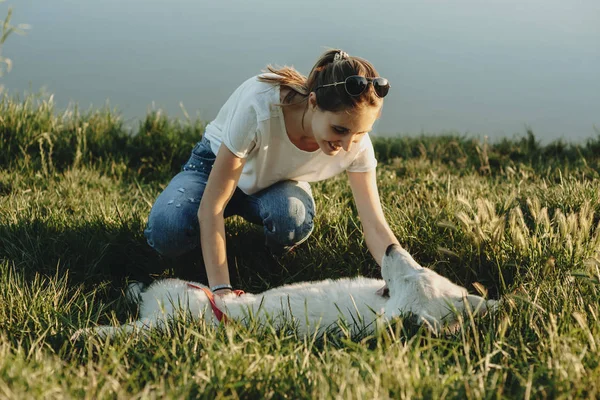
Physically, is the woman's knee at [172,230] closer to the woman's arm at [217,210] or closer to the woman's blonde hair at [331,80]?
the woman's arm at [217,210]

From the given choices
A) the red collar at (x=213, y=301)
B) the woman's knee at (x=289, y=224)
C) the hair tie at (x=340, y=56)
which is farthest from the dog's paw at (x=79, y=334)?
the hair tie at (x=340, y=56)

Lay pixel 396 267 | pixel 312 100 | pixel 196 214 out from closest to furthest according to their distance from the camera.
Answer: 1. pixel 396 267
2. pixel 312 100
3. pixel 196 214

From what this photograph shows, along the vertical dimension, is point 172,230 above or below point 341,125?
below

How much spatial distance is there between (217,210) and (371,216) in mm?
871

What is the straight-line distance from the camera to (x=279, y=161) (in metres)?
3.60

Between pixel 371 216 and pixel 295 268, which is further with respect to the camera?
pixel 295 268

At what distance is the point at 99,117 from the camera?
661cm

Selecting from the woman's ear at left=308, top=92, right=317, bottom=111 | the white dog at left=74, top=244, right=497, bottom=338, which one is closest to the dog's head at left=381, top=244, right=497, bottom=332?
the white dog at left=74, top=244, right=497, bottom=338

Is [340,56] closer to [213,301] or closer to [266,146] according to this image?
[266,146]

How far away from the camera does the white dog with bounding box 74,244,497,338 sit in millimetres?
2486

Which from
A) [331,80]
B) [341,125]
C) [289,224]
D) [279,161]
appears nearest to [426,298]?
[341,125]

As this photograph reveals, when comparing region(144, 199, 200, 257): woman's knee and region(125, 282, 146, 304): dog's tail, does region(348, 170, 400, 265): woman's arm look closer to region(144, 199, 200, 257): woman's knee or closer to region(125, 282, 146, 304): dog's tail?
region(144, 199, 200, 257): woman's knee

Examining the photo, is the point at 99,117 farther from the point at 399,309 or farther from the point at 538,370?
the point at 538,370

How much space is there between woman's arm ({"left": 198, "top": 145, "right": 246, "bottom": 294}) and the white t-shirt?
0.26 feet
